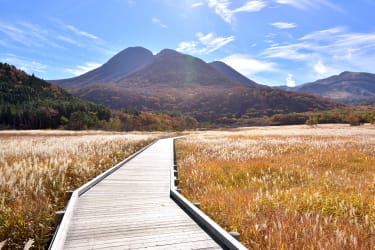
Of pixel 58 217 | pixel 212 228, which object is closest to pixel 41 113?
pixel 58 217

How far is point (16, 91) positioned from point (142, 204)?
165872mm

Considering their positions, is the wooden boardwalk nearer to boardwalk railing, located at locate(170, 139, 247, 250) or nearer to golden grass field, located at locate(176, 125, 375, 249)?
boardwalk railing, located at locate(170, 139, 247, 250)

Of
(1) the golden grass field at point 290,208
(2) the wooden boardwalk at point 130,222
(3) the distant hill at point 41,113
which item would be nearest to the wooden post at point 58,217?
(2) the wooden boardwalk at point 130,222

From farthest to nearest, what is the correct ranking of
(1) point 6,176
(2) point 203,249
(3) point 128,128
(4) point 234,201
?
(3) point 128,128 → (1) point 6,176 → (4) point 234,201 → (2) point 203,249

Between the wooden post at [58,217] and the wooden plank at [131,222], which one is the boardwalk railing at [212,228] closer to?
the wooden plank at [131,222]

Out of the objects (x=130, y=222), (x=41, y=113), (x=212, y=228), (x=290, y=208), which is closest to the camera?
(x=212, y=228)

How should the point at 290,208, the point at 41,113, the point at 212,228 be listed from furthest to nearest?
1. the point at 41,113
2. the point at 290,208
3. the point at 212,228

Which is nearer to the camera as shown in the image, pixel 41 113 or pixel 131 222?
pixel 131 222

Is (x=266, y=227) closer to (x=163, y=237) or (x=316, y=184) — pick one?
(x=163, y=237)

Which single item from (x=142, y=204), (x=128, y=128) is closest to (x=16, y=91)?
(x=128, y=128)

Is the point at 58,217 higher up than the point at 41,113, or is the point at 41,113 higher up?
the point at 41,113

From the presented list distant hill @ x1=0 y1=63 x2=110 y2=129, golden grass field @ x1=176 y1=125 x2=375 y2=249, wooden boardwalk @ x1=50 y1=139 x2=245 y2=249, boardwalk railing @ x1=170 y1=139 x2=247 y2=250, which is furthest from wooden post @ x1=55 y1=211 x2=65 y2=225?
distant hill @ x1=0 y1=63 x2=110 y2=129

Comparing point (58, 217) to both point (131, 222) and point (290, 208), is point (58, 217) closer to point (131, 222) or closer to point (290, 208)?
point (131, 222)

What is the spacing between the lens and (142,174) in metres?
10.1
